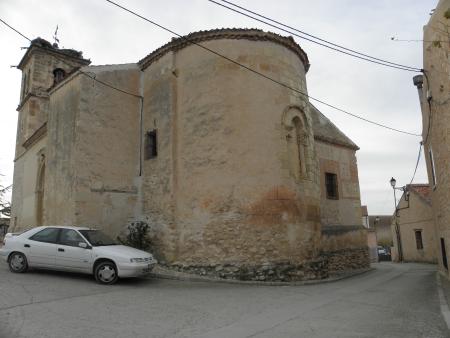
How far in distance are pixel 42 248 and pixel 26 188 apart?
40.7ft

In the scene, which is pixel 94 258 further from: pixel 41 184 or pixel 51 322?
pixel 41 184

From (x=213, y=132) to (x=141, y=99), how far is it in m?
4.25

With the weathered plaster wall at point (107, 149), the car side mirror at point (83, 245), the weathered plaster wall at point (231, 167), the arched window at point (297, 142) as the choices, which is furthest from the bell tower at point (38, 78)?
the arched window at point (297, 142)

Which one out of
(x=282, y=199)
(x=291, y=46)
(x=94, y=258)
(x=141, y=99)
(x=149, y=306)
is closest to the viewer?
(x=149, y=306)

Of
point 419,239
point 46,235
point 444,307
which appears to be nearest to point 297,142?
point 444,307

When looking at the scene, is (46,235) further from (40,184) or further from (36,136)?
(36,136)

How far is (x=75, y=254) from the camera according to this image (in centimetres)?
948

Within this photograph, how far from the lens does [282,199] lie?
1137 centimetres

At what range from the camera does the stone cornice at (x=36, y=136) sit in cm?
1783

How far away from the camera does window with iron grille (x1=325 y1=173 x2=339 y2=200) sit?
18.2 meters

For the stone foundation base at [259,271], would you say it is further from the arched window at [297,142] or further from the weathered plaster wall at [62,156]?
the weathered plaster wall at [62,156]

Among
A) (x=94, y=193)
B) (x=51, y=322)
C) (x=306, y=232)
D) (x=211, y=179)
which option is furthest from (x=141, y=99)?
(x=51, y=322)

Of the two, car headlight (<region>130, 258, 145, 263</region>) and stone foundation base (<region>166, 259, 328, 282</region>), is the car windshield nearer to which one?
car headlight (<region>130, 258, 145, 263</region>)

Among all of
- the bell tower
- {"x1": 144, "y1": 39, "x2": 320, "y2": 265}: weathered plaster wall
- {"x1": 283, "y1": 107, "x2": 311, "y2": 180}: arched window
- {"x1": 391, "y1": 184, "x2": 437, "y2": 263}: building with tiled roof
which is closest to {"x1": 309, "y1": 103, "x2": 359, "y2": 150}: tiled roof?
{"x1": 283, "y1": 107, "x2": 311, "y2": 180}: arched window
